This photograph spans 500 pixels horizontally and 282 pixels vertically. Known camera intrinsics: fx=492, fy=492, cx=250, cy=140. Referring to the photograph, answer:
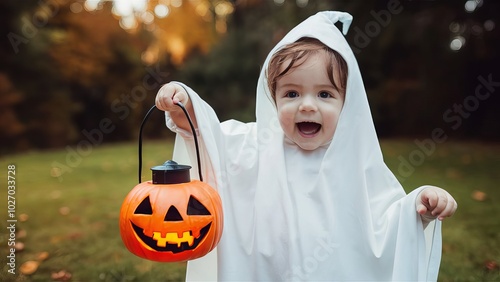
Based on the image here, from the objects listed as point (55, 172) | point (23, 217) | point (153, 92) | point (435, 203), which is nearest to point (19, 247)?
point (23, 217)

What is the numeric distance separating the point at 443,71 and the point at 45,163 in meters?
9.40

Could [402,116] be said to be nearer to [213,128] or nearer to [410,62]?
[410,62]

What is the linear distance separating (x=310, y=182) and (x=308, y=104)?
1.38 feet

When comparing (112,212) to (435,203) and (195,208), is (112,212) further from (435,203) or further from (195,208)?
(435,203)

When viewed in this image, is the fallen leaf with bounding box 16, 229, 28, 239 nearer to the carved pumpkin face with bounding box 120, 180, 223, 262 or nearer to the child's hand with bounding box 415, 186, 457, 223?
the carved pumpkin face with bounding box 120, 180, 223, 262

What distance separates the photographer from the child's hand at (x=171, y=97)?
2.32 meters

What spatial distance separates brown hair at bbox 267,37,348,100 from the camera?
2449 mm

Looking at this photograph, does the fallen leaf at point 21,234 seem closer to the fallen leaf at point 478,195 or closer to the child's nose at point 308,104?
the child's nose at point 308,104

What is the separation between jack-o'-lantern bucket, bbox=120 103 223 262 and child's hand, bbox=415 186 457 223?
36.5 inches

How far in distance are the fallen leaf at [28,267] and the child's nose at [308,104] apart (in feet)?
8.74

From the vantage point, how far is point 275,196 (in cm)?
251

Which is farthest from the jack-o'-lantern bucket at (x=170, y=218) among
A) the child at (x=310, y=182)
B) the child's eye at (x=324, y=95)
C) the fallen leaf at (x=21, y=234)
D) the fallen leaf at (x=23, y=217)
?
the fallen leaf at (x=23, y=217)

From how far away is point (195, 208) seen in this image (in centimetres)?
219

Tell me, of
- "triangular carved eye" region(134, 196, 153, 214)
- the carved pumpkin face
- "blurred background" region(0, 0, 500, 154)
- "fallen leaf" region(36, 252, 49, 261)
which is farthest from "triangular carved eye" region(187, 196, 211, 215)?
"blurred background" region(0, 0, 500, 154)
